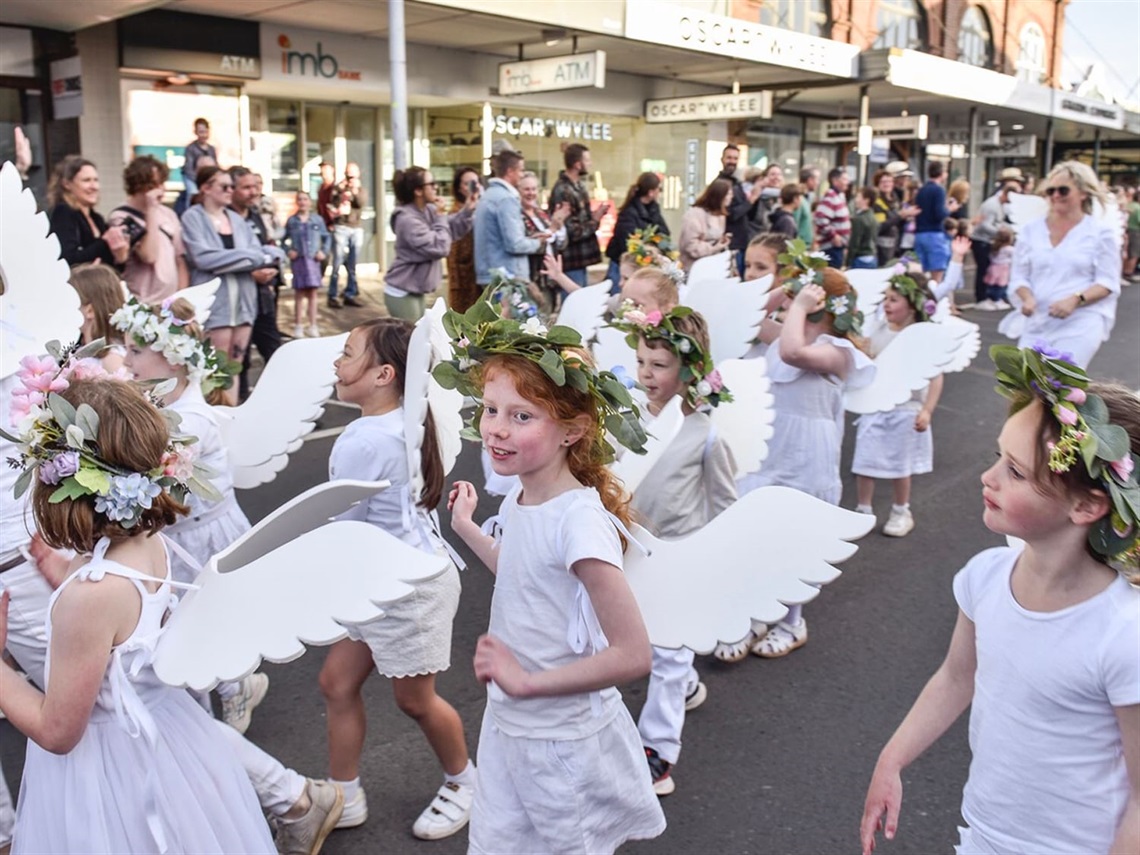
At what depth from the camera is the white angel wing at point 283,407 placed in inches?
142

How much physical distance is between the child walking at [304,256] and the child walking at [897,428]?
6.89 m

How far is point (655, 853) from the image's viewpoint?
10.0 feet

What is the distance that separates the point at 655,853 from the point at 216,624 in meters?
1.61

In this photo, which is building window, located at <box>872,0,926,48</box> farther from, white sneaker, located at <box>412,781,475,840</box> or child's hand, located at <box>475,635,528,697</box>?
child's hand, located at <box>475,635,528,697</box>

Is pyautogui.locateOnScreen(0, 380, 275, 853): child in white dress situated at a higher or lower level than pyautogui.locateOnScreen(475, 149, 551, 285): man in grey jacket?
lower

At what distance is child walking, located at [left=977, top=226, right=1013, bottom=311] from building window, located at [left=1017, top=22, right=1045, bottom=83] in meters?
16.5

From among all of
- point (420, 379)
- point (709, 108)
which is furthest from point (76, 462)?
point (709, 108)

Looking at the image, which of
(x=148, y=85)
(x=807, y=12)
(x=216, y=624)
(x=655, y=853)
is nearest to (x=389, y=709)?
(x=655, y=853)

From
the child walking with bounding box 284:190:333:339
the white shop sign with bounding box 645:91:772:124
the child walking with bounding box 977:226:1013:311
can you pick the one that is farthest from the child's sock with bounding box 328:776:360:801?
the child walking with bounding box 977:226:1013:311

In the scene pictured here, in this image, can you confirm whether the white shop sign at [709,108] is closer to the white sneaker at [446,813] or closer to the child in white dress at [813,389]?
A: the child in white dress at [813,389]

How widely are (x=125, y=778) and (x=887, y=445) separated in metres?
4.65

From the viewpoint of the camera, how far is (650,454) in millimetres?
2758

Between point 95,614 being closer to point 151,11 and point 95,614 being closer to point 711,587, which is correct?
point 711,587

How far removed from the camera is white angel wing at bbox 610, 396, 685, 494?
8.98 ft
